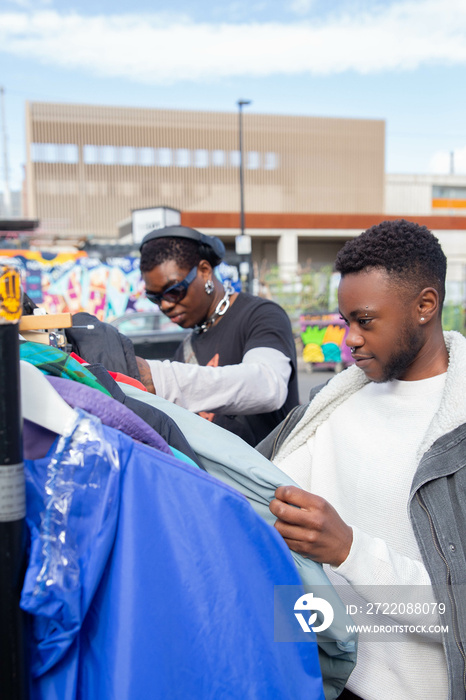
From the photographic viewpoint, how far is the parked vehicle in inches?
385

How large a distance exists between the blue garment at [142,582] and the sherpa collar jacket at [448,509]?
1.40 ft

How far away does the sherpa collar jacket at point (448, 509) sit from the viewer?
1271mm

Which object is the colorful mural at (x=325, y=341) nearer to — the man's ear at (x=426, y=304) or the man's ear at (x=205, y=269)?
the man's ear at (x=205, y=269)

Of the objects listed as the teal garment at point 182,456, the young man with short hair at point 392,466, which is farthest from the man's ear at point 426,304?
the teal garment at point 182,456

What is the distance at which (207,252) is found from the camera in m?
2.60

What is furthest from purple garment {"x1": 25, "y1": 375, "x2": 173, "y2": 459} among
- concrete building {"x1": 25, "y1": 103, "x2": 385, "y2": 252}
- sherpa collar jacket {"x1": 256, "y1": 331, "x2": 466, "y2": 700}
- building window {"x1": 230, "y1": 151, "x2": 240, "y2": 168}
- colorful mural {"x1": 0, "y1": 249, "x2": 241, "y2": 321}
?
building window {"x1": 230, "y1": 151, "x2": 240, "y2": 168}

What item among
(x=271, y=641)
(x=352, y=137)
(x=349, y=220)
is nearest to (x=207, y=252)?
(x=271, y=641)

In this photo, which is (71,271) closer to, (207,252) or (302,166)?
(207,252)

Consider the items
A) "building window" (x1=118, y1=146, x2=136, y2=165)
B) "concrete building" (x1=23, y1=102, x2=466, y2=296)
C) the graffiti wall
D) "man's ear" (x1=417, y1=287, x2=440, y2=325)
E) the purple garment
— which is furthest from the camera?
"building window" (x1=118, y1=146, x2=136, y2=165)

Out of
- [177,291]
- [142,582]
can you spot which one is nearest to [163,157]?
[177,291]

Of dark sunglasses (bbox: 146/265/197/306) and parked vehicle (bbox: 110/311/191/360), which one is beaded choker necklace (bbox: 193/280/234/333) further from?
parked vehicle (bbox: 110/311/191/360)

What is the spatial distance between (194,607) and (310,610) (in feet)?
0.90

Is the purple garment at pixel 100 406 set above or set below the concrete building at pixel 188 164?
below

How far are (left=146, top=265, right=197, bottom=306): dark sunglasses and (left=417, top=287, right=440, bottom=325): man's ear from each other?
3.90ft
